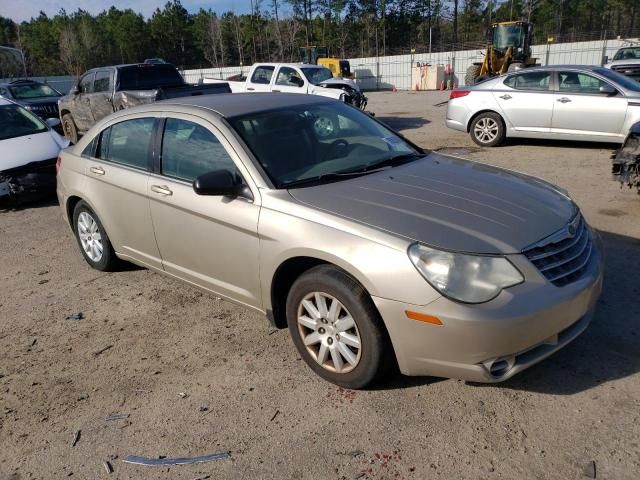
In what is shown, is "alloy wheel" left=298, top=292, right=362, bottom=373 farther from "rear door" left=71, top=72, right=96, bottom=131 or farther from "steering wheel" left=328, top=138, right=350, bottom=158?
"rear door" left=71, top=72, right=96, bottom=131

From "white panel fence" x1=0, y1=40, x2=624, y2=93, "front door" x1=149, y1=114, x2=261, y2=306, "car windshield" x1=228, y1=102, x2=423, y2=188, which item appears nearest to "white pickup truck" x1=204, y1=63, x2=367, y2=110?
"car windshield" x1=228, y1=102, x2=423, y2=188

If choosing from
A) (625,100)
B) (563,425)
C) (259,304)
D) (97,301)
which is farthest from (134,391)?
(625,100)

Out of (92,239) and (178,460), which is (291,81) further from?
(178,460)

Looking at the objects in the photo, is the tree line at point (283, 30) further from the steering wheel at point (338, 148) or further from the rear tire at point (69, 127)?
the steering wheel at point (338, 148)

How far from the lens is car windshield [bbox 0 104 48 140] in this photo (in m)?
8.41

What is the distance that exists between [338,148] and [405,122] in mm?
13255

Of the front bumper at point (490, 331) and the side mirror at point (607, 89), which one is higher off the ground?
the side mirror at point (607, 89)

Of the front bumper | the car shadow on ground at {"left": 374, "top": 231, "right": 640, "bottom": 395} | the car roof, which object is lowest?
the car shadow on ground at {"left": 374, "top": 231, "right": 640, "bottom": 395}

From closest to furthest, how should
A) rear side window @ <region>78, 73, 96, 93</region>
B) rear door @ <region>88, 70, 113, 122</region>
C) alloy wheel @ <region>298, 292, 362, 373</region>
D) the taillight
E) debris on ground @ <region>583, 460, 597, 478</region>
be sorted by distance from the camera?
debris on ground @ <region>583, 460, 597, 478</region> < alloy wheel @ <region>298, 292, 362, 373</region> < the taillight < rear door @ <region>88, 70, 113, 122</region> < rear side window @ <region>78, 73, 96, 93</region>

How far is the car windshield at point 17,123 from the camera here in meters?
8.41

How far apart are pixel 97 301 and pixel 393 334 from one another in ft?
9.58

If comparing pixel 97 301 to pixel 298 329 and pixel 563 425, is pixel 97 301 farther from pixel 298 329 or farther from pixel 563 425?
pixel 563 425

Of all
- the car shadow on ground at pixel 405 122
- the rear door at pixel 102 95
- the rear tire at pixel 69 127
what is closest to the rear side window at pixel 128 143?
the rear door at pixel 102 95

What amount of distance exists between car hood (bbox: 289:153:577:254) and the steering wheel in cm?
37
